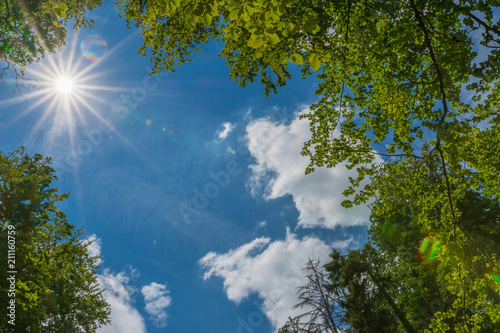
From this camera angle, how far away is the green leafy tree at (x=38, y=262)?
8094 millimetres

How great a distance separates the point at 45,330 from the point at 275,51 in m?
15.1

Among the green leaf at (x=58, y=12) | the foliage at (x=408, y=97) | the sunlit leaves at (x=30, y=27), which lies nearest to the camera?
the green leaf at (x=58, y=12)

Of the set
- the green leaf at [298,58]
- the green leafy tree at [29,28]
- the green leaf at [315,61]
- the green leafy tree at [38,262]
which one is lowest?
the green leaf at [315,61]

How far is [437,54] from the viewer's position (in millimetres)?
4781

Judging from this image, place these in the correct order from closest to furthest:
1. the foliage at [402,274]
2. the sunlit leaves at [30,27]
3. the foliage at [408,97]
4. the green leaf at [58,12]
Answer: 1. the green leaf at [58,12]
2. the foliage at [408,97]
3. the sunlit leaves at [30,27]
4. the foliage at [402,274]

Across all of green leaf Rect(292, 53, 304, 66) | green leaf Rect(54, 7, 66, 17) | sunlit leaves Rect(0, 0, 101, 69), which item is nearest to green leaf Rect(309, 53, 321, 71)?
green leaf Rect(292, 53, 304, 66)

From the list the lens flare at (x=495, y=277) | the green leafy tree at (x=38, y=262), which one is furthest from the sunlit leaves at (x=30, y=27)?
the lens flare at (x=495, y=277)

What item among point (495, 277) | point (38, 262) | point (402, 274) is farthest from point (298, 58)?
point (402, 274)

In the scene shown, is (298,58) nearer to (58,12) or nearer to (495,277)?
(58,12)

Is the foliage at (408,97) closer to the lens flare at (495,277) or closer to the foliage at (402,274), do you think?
the lens flare at (495,277)

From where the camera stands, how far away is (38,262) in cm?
920

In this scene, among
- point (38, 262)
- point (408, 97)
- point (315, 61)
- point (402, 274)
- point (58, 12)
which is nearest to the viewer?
point (58, 12)

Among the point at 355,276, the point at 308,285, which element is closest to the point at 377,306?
the point at 355,276

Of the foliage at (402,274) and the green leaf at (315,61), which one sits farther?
the foliage at (402,274)
